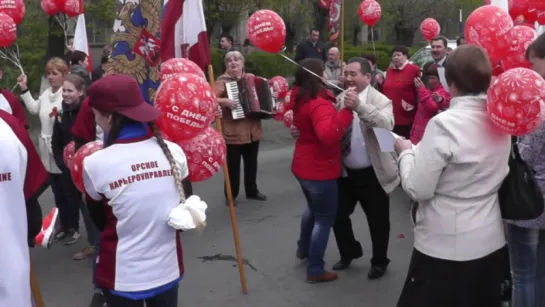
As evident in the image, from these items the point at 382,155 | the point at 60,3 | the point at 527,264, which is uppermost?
the point at 60,3

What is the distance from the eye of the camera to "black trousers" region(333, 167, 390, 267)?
523 cm

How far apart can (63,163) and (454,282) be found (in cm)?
400

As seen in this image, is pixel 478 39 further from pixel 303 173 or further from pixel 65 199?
pixel 65 199

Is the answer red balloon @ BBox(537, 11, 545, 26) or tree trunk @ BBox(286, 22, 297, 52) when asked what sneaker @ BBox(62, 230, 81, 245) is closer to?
red balloon @ BBox(537, 11, 545, 26)

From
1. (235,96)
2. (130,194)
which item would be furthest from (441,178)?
(235,96)

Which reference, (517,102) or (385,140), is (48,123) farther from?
(517,102)

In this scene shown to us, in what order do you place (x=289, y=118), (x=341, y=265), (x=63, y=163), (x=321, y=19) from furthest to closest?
(x=321, y=19) < (x=63, y=163) < (x=289, y=118) < (x=341, y=265)

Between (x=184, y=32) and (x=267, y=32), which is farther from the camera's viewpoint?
(x=267, y=32)

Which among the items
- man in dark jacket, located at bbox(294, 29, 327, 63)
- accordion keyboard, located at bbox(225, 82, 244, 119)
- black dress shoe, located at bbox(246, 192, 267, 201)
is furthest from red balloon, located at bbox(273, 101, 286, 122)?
man in dark jacket, located at bbox(294, 29, 327, 63)

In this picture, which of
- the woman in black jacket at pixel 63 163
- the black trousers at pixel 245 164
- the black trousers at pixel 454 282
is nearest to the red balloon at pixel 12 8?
the woman in black jacket at pixel 63 163

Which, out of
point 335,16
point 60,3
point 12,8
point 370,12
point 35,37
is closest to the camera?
point 12,8

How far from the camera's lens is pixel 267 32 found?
16.7 ft

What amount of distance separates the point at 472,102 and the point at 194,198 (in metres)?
1.46

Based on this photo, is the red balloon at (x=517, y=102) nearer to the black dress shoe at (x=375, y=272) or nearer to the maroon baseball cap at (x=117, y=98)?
the maroon baseball cap at (x=117, y=98)
